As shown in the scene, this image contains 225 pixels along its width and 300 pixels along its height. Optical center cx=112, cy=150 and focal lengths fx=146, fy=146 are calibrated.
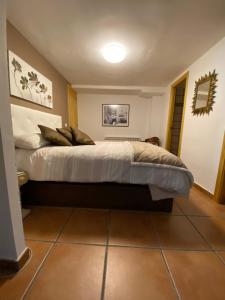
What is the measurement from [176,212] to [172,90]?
3171mm

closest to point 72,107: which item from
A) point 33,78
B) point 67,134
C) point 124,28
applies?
point 33,78

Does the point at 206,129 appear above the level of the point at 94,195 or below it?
above

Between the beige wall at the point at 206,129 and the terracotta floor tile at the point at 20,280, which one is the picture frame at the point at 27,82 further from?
the beige wall at the point at 206,129

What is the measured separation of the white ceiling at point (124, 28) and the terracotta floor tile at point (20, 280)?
230 cm

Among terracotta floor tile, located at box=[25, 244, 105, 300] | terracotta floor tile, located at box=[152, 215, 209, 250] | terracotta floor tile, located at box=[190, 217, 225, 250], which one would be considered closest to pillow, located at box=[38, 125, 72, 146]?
terracotta floor tile, located at box=[25, 244, 105, 300]

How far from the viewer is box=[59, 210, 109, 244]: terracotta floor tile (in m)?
1.28

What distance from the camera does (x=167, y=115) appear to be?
13.3ft

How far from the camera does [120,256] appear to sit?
1.12m

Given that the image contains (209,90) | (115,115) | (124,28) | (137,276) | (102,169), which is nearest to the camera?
(137,276)

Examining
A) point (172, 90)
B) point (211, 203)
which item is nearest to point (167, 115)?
point (172, 90)

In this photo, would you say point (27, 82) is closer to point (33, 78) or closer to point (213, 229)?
point (33, 78)

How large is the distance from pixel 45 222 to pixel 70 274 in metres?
0.66

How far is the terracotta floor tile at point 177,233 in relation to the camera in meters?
1.25

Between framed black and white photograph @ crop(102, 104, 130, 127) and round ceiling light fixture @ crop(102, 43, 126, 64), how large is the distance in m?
2.32
